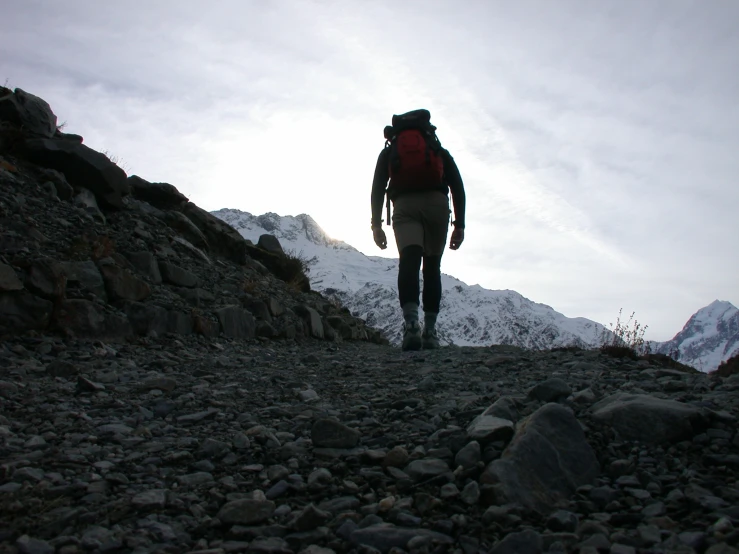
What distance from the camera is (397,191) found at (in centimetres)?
705

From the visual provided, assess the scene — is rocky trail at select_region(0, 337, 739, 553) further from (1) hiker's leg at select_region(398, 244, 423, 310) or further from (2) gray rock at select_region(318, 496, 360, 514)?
(1) hiker's leg at select_region(398, 244, 423, 310)

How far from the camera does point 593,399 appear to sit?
3145mm

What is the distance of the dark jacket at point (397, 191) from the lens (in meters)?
7.19

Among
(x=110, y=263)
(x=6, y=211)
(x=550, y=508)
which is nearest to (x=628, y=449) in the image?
Answer: (x=550, y=508)

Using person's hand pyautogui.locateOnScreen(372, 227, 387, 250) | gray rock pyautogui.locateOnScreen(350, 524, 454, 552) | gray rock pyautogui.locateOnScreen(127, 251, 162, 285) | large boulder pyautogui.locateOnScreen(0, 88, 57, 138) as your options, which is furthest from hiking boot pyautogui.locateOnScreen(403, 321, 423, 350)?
large boulder pyautogui.locateOnScreen(0, 88, 57, 138)

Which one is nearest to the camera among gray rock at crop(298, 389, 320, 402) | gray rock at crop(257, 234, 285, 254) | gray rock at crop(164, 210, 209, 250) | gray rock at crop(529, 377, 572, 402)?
gray rock at crop(529, 377, 572, 402)

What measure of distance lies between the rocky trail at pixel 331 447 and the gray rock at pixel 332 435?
0.4 inches

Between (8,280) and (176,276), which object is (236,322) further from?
(8,280)

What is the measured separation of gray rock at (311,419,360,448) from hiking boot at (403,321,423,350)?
15.4 ft

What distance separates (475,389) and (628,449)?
5.18ft

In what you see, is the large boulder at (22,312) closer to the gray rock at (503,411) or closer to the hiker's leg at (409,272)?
the hiker's leg at (409,272)

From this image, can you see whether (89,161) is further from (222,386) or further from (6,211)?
(222,386)

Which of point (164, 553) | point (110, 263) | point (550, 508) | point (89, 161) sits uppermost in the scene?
point (89, 161)

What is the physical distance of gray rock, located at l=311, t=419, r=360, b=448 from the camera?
2.66 meters
